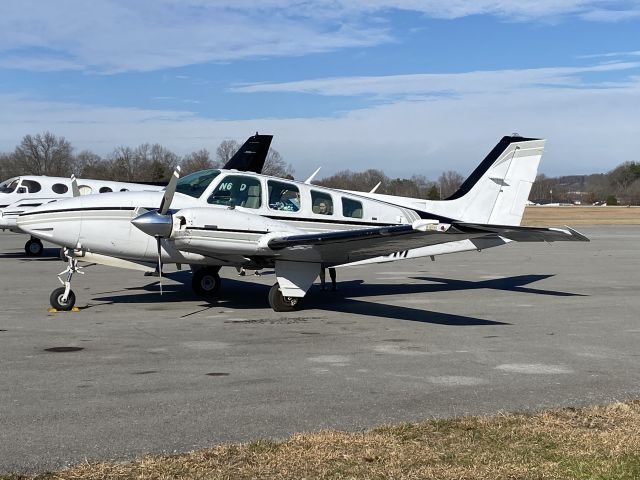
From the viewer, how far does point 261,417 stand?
629 centimetres

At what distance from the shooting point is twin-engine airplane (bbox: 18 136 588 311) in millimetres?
11469

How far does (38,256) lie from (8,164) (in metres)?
80.4

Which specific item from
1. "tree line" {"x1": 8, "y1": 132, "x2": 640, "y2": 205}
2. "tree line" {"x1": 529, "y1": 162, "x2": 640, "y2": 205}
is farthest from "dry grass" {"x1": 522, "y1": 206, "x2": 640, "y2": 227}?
"tree line" {"x1": 529, "y1": 162, "x2": 640, "y2": 205}

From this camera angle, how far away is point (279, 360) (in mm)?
8734

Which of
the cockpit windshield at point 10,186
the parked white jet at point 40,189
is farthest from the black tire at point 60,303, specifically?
the cockpit windshield at point 10,186

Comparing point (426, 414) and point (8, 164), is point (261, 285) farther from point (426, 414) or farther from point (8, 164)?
point (8, 164)

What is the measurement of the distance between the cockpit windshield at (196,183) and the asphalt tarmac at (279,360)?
6.79ft

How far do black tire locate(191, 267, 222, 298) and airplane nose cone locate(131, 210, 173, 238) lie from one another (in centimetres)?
306

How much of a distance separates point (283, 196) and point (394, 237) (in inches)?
111

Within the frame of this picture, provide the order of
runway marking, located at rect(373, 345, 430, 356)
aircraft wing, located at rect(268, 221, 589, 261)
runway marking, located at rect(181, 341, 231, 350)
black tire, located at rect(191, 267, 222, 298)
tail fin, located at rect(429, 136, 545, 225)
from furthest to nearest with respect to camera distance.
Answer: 1. tail fin, located at rect(429, 136, 545, 225)
2. black tire, located at rect(191, 267, 222, 298)
3. aircraft wing, located at rect(268, 221, 589, 261)
4. runway marking, located at rect(181, 341, 231, 350)
5. runway marking, located at rect(373, 345, 430, 356)

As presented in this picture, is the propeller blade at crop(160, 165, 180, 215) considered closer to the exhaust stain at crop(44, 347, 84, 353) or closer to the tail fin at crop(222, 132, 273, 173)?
the exhaust stain at crop(44, 347, 84, 353)

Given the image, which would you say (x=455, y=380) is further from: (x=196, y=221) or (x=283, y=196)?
(x=283, y=196)

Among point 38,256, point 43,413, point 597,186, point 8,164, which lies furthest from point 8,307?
point 597,186

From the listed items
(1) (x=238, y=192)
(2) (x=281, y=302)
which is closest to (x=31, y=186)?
(1) (x=238, y=192)
